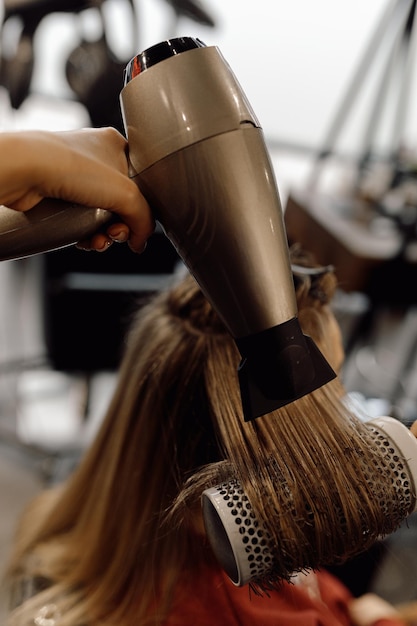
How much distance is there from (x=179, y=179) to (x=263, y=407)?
0.59 ft

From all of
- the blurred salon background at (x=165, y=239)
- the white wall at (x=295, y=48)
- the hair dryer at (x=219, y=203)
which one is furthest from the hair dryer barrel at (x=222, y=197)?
the white wall at (x=295, y=48)

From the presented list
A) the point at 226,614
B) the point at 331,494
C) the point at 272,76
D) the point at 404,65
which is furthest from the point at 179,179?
the point at 272,76

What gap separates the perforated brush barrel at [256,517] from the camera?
1.41ft

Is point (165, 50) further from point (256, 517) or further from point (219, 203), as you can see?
point (256, 517)

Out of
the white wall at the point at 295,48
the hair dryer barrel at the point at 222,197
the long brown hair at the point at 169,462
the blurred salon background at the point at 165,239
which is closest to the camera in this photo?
the hair dryer barrel at the point at 222,197

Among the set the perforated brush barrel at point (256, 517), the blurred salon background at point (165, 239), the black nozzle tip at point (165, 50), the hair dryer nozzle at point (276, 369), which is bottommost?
the blurred salon background at point (165, 239)

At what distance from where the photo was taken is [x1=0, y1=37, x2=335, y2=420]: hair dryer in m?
0.39

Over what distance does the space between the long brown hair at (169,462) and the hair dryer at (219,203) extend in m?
0.10

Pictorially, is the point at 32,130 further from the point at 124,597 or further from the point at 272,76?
the point at 272,76

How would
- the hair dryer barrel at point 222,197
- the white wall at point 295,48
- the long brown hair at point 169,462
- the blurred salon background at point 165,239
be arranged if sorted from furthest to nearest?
the white wall at point 295,48 → the blurred salon background at point 165,239 → the long brown hair at point 169,462 → the hair dryer barrel at point 222,197

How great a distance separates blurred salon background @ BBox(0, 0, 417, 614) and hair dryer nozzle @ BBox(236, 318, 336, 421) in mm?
213

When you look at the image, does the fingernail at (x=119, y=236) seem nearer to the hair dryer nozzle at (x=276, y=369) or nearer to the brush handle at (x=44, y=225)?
the brush handle at (x=44, y=225)

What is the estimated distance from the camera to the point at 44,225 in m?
0.42

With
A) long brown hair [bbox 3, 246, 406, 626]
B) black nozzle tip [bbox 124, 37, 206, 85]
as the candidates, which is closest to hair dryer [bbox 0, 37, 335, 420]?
black nozzle tip [bbox 124, 37, 206, 85]
